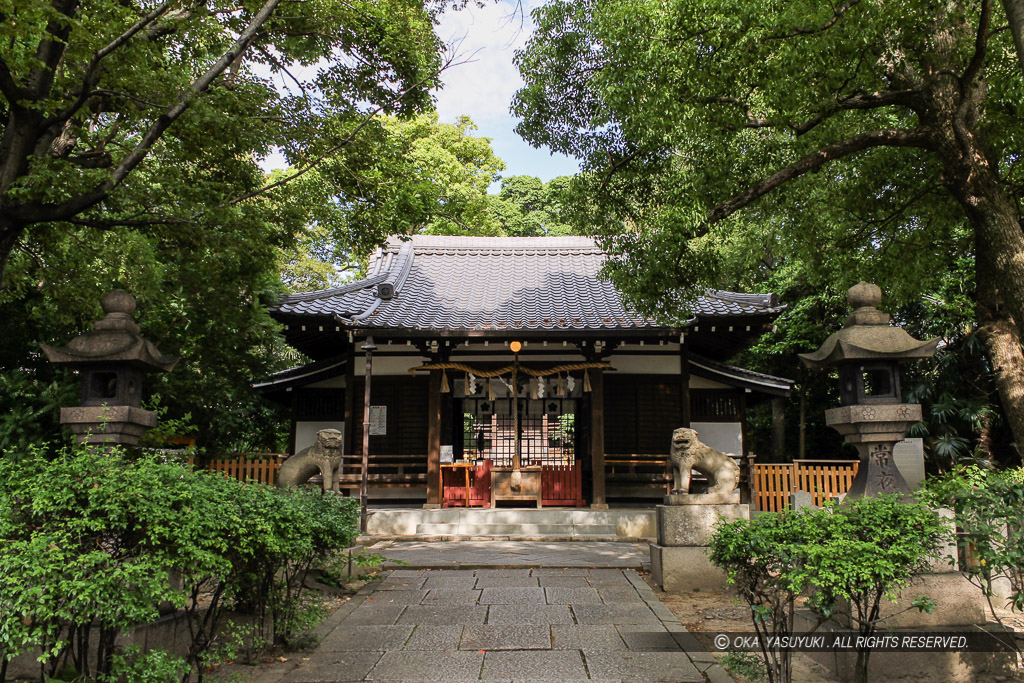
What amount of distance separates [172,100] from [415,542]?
7.64m

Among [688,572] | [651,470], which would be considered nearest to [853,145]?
[688,572]

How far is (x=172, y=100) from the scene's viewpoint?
23.4 ft

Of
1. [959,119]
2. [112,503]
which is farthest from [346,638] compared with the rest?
[959,119]

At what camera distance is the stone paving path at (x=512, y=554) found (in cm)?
893

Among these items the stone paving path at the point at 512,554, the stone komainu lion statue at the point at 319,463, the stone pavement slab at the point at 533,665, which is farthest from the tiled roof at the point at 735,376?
the stone pavement slab at the point at 533,665

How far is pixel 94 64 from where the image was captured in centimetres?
604

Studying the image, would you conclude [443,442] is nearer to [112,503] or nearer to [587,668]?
[587,668]

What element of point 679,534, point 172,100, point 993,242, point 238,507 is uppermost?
point 172,100

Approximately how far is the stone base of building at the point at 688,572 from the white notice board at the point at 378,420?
7674mm

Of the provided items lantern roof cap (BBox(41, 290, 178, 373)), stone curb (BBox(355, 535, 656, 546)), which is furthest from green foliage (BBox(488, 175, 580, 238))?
lantern roof cap (BBox(41, 290, 178, 373))

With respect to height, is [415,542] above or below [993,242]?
below

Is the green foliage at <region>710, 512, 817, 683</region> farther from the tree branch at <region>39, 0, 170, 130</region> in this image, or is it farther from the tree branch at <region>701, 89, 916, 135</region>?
the tree branch at <region>39, 0, 170, 130</region>

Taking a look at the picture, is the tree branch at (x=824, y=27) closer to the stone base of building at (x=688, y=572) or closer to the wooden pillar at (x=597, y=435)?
the stone base of building at (x=688, y=572)

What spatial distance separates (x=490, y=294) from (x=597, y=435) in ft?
14.6
